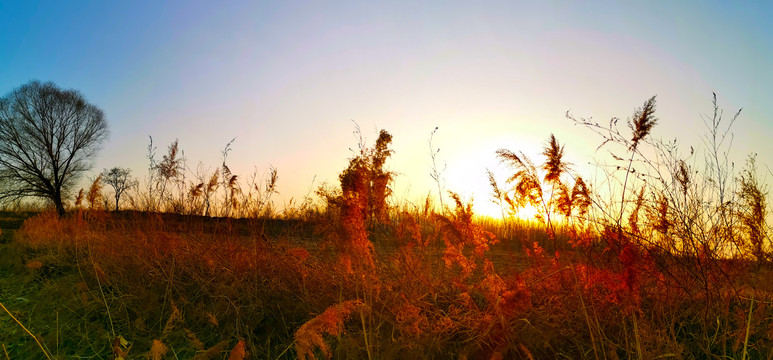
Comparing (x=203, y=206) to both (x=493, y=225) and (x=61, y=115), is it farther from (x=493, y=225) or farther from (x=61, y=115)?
(x=61, y=115)

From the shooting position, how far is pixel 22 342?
3898 millimetres

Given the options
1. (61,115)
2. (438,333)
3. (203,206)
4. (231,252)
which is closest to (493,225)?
(203,206)

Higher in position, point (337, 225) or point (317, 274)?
point (337, 225)

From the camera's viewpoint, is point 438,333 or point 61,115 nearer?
point 438,333

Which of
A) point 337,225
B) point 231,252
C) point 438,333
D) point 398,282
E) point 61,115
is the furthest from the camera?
point 61,115

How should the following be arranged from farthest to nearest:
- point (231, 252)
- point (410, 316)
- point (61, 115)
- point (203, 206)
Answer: point (61, 115) < point (203, 206) < point (231, 252) < point (410, 316)

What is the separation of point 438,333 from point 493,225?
296 inches

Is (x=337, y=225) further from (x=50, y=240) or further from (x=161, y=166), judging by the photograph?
(x=50, y=240)

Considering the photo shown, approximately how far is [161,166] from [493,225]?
6.67 metres

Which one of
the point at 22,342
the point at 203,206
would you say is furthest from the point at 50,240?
the point at 22,342

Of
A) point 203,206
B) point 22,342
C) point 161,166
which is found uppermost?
point 161,166

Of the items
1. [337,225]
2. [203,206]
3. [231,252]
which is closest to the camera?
[337,225]

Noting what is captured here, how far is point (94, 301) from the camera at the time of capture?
15.3 feet

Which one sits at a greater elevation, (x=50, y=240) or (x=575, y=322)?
(x=50, y=240)
